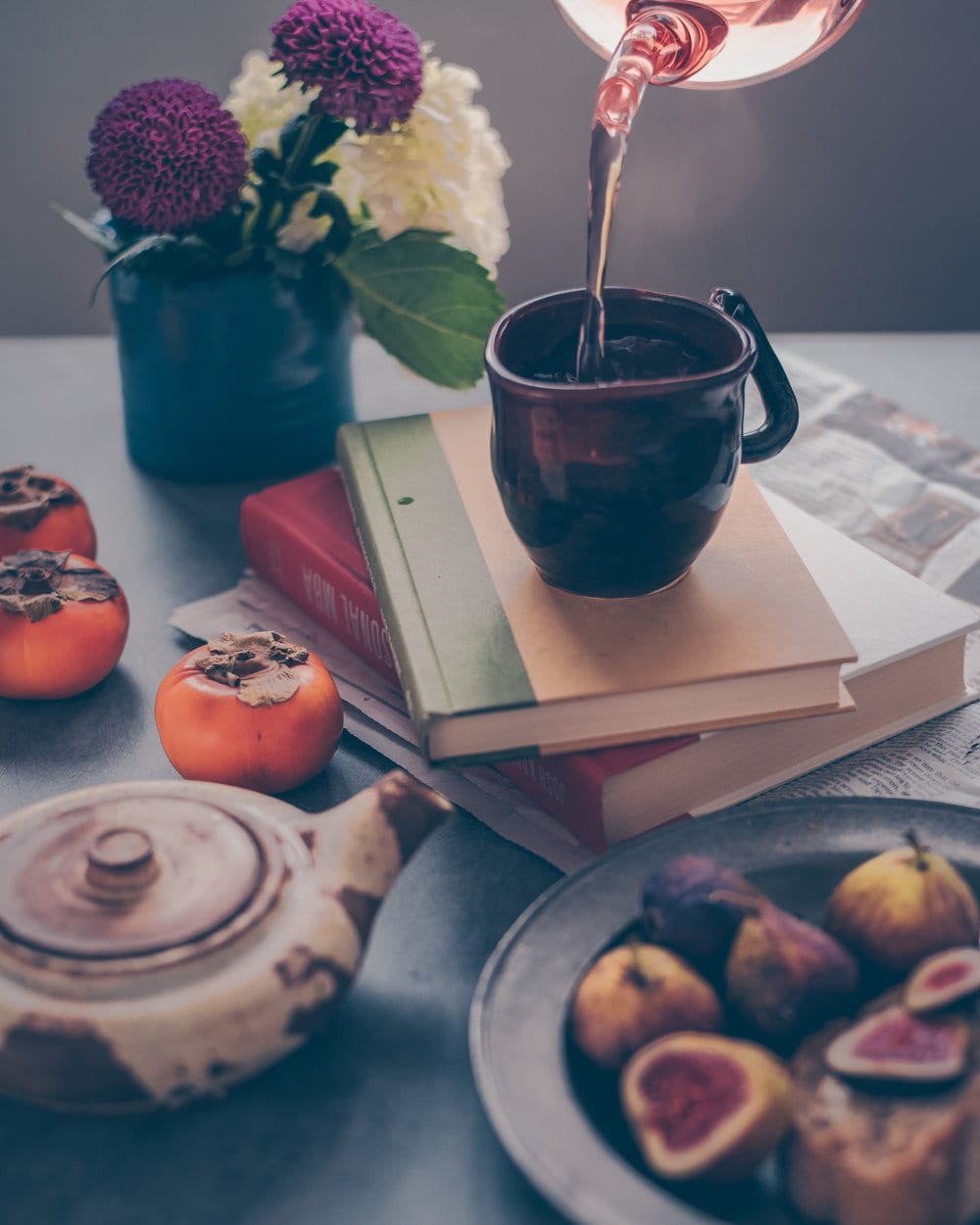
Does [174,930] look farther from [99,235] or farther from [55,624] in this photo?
[99,235]

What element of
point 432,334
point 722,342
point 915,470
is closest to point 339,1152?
point 722,342

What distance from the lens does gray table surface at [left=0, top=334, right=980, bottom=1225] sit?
453 mm

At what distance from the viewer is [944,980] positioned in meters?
0.45

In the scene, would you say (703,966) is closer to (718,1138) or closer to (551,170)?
(718,1138)

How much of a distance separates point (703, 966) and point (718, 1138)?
0.28 feet

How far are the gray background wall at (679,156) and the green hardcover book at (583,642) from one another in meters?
1.12

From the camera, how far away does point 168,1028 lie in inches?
17.5

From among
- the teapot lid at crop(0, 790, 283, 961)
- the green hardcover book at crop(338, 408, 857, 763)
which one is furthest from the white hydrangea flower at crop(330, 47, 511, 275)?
the teapot lid at crop(0, 790, 283, 961)

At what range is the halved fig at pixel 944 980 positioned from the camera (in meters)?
0.44

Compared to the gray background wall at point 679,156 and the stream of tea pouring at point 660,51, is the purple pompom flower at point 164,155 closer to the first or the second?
the stream of tea pouring at point 660,51

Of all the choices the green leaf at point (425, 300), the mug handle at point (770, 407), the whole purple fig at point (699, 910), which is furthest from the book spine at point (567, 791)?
the green leaf at point (425, 300)

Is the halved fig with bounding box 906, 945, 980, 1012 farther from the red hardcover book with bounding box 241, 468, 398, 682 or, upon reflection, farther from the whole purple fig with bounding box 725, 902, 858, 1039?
the red hardcover book with bounding box 241, 468, 398, 682

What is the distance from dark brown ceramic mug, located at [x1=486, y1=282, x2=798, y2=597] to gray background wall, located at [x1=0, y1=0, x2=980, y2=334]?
1111mm

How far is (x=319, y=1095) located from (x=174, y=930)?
9 cm
